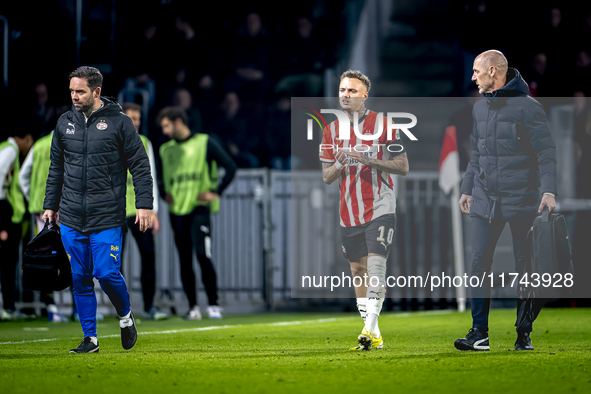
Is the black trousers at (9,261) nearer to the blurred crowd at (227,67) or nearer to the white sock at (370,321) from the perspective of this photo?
the blurred crowd at (227,67)

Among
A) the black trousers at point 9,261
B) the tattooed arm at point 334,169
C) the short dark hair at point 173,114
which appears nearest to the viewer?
the tattooed arm at point 334,169

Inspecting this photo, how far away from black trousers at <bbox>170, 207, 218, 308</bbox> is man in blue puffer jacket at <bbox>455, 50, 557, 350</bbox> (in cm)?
358

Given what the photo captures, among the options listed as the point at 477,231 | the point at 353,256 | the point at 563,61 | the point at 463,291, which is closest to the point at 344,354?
the point at 353,256

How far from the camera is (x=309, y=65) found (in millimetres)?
12898

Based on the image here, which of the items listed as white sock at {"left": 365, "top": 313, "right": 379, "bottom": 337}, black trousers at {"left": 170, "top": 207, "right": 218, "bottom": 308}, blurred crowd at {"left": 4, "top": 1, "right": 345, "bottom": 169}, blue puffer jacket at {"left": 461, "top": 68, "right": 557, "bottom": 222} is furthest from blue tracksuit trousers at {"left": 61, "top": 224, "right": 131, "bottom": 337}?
blurred crowd at {"left": 4, "top": 1, "right": 345, "bottom": 169}

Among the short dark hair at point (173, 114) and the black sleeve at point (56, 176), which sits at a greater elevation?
the short dark hair at point (173, 114)

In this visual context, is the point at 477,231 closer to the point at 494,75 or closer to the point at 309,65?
the point at 494,75

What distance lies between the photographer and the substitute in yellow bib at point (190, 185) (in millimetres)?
8828

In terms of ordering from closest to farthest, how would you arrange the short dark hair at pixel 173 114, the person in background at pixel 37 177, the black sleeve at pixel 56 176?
1. the black sleeve at pixel 56 176
2. the person in background at pixel 37 177
3. the short dark hair at pixel 173 114

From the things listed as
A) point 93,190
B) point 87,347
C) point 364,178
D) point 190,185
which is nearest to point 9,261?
point 190,185

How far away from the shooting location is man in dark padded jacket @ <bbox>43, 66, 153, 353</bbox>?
5.76 m

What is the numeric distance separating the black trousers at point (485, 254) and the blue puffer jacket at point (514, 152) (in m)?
0.07

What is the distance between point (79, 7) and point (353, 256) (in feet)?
19.6

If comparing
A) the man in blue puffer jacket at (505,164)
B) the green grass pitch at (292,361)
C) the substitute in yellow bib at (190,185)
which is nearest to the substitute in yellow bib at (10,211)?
the green grass pitch at (292,361)
